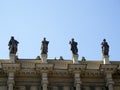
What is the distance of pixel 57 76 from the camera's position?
26.2m

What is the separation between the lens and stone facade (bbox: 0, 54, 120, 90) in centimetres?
2561

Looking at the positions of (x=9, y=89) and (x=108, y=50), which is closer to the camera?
(x=9, y=89)

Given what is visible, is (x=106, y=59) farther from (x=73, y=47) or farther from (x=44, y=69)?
(x=44, y=69)

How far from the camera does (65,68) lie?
26.6 metres

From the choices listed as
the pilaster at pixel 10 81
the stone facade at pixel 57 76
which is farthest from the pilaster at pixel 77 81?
the pilaster at pixel 10 81

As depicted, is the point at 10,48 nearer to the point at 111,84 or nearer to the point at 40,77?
the point at 40,77

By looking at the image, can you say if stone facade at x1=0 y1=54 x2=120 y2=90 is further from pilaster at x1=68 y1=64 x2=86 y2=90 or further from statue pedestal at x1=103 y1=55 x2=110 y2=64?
statue pedestal at x1=103 y1=55 x2=110 y2=64

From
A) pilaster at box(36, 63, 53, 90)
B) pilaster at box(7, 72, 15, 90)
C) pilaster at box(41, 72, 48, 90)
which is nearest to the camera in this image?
pilaster at box(7, 72, 15, 90)

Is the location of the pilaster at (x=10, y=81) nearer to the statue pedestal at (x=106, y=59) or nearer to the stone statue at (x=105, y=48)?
the statue pedestal at (x=106, y=59)

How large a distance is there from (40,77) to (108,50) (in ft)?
14.9

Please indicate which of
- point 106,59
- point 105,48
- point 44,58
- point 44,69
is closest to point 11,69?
point 44,69

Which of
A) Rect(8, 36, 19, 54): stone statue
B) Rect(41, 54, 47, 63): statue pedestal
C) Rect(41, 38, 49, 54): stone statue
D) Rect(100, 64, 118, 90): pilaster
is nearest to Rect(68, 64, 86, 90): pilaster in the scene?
Rect(100, 64, 118, 90): pilaster

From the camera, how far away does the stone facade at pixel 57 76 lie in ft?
84.0

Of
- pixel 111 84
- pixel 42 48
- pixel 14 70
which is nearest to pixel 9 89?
pixel 14 70
